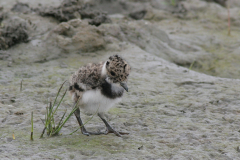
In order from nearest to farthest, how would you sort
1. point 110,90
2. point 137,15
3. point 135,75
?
point 110,90 → point 135,75 → point 137,15

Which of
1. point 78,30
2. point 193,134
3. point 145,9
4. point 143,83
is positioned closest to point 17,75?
point 78,30

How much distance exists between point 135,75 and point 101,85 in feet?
6.75

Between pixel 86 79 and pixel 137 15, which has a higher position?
pixel 137 15

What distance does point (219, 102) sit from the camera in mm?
4535

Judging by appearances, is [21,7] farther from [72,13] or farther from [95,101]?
[95,101]

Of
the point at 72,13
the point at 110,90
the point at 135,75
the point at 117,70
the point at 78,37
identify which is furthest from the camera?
the point at 72,13

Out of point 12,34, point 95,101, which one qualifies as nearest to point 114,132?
point 95,101

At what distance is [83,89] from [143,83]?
5.90ft

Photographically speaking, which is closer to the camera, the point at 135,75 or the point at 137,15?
the point at 135,75

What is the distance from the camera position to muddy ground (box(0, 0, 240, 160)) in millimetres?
3297

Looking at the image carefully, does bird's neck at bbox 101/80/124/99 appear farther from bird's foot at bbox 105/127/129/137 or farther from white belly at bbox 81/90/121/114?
bird's foot at bbox 105/127/129/137

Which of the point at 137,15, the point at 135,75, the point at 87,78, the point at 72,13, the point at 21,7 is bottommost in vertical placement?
the point at 135,75

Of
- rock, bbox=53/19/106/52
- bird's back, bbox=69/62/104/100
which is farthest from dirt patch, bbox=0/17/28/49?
bird's back, bbox=69/62/104/100

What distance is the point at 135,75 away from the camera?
17.9 ft
